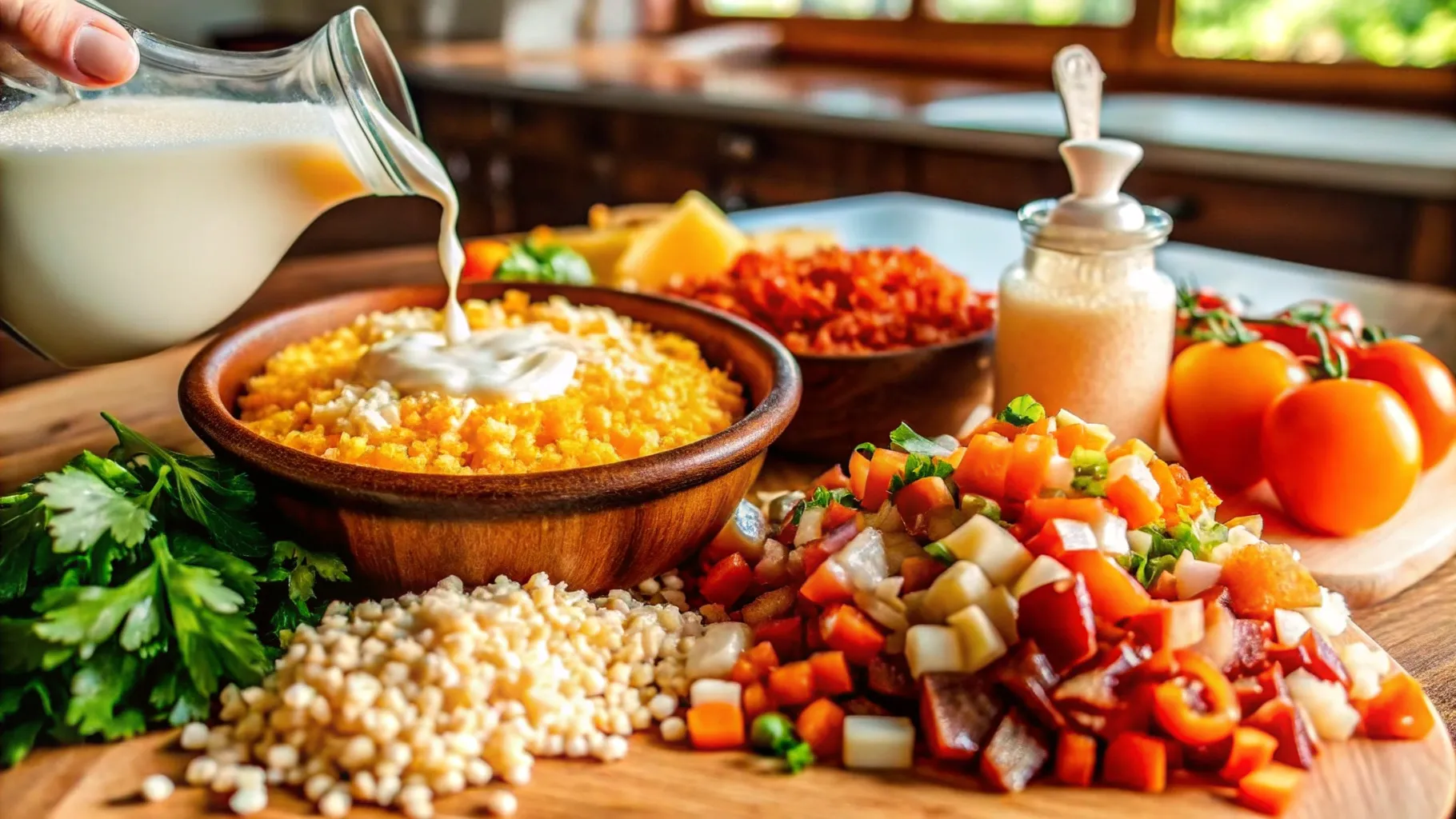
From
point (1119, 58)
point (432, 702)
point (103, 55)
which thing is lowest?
point (432, 702)

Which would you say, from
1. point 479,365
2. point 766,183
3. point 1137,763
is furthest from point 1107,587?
point 766,183

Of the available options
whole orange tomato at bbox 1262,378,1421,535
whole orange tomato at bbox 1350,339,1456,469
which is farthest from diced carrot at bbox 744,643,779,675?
whole orange tomato at bbox 1350,339,1456,469

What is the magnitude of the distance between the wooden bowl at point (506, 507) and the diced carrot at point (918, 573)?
25 cm

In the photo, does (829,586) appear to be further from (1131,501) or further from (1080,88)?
(1080,88)

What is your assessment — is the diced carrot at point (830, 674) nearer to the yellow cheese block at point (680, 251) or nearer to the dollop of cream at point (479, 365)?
the dollop of cream at point (479, 365)

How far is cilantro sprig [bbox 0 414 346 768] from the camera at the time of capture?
1159mm

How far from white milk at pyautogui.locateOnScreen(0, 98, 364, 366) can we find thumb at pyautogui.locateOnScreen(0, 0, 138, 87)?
7 cm

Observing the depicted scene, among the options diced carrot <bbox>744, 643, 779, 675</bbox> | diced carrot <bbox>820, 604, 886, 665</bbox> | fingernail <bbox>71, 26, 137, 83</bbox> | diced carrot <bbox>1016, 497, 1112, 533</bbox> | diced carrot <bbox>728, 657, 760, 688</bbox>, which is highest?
fingernail <bbox>71, 26, 137, 83</bbox>

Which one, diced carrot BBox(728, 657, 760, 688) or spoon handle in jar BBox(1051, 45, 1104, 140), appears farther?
spoon handle in jar BBox(1051, 45, 1104, 140)

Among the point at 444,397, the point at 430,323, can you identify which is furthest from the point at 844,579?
the point at 430,323

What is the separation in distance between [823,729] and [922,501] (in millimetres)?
276

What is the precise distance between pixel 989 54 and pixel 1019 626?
15.4ft

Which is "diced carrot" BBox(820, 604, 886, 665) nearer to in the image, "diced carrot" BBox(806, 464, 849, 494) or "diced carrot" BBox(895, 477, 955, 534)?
"diced carrot" BBox(895, 477, 955, 534)

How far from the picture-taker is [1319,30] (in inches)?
178
